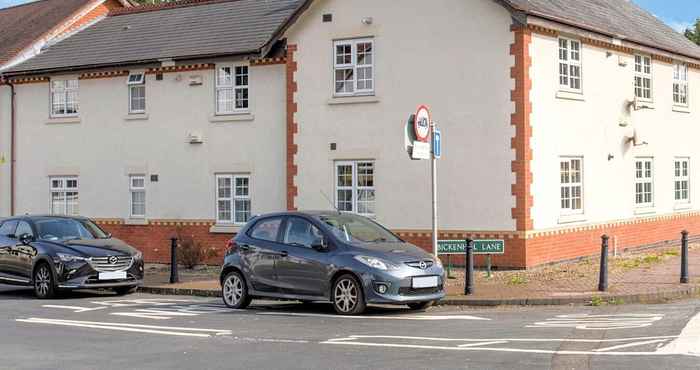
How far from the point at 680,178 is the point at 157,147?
1483 centimetres

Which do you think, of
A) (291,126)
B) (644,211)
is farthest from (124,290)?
(644,211)

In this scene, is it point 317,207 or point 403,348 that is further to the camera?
point 317,207

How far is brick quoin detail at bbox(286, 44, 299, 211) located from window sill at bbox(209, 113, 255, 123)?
1.57 m

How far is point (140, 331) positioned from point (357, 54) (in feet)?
37.0

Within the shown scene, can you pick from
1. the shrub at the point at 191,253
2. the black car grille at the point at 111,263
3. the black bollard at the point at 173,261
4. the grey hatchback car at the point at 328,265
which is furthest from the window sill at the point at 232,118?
the grey hatchback car at the point at 328,265

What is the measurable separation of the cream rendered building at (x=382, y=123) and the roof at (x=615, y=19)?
10 cm

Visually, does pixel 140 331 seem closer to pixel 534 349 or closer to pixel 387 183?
pixel 534 349

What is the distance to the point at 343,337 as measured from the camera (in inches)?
491

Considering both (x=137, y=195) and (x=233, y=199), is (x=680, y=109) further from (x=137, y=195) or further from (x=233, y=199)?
(x=137, y=195)

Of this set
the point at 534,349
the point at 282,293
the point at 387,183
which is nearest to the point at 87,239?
the point at 282,293

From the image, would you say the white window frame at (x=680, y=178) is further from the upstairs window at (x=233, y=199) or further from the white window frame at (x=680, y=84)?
the upstairs window at (x=233, y=199)

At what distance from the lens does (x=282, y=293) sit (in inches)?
619

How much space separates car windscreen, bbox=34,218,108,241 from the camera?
19.3 metres

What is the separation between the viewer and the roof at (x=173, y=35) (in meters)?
26.3
